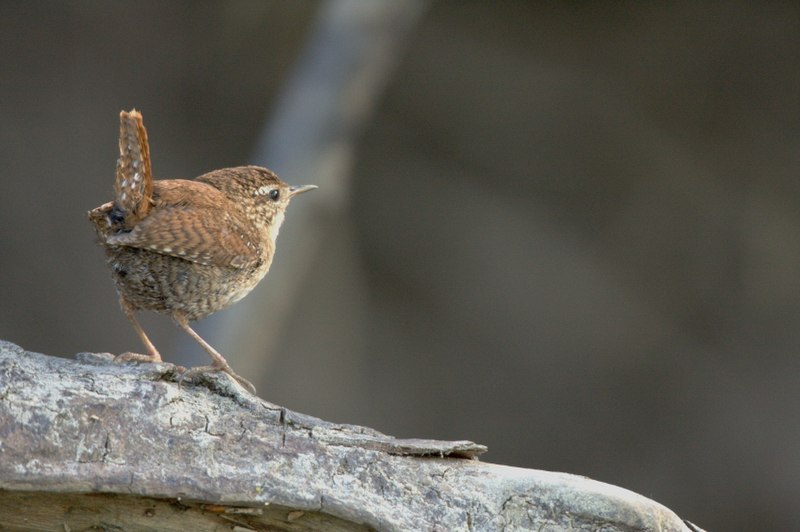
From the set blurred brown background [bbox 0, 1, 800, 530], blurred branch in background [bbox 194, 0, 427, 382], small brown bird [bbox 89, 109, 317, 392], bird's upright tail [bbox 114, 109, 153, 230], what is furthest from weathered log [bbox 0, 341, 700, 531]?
blurred brown background [bbox 0, 1, 800, 530]

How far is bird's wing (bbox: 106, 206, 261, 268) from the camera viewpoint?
11.1 feet

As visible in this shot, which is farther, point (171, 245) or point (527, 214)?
point (527, 214)

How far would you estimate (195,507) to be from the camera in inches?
111

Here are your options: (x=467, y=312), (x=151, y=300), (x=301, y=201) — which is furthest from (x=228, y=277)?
(x=467, y=312)

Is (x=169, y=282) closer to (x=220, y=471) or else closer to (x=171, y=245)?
(x=171, y=245)

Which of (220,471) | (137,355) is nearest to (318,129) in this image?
(137,355)

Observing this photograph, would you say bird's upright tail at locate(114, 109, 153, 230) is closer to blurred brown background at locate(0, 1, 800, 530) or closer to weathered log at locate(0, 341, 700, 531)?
weathered log at locate(0, 341, 700, 531)

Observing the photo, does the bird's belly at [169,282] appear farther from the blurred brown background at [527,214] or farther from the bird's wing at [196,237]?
the blurred brown background at [527,214]

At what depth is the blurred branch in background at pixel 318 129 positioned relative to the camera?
24.9 ft

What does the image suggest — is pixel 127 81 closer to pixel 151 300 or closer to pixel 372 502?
pixel 151 300

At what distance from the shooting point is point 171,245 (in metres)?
3.38

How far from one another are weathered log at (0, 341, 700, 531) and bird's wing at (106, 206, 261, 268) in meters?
0.44

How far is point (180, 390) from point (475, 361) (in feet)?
19.7

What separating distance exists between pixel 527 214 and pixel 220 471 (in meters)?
6.15
